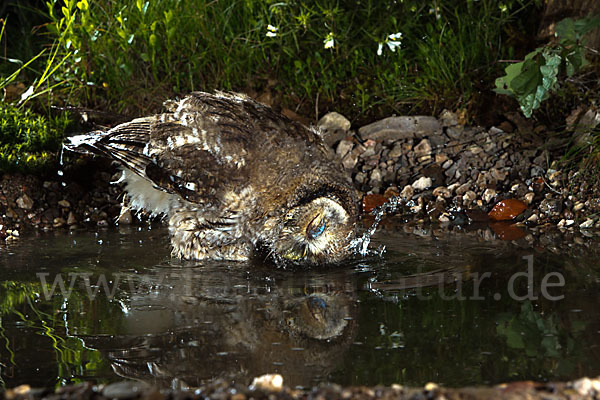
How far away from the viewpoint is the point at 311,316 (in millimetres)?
3301

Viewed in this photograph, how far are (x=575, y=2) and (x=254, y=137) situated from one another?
297cm

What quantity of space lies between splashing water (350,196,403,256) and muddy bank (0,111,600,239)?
3.2 inches

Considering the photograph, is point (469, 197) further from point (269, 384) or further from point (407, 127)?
point (269, 384)

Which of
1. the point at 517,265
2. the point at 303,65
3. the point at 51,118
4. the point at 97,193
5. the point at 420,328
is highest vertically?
the point at 303,65

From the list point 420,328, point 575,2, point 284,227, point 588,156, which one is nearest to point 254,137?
point 284,227

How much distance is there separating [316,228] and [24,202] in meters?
2.48

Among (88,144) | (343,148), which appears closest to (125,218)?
(88,144)

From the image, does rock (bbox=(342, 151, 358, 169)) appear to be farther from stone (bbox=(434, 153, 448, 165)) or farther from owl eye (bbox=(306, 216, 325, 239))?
owl eye (bbox=(306, 216, 325, 239))

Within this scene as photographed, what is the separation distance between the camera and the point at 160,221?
563 cm

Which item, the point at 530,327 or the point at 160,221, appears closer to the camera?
the point at 530,327

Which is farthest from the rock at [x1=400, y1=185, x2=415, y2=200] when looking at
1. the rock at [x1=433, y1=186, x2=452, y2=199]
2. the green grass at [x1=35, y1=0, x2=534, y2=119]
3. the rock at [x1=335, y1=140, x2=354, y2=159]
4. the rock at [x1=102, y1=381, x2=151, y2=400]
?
the rock at [x1=102, y1=381, x2=151, y2=400]

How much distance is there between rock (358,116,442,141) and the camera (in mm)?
6059

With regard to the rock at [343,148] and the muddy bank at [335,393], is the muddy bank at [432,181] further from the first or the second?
the muddy bank at [335,393]

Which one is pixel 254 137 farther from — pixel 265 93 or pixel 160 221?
pixel 265 93
